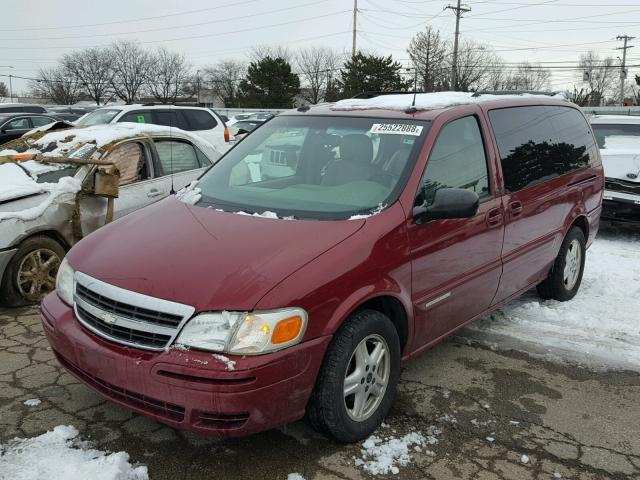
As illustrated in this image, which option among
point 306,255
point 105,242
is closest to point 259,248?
point 306,255

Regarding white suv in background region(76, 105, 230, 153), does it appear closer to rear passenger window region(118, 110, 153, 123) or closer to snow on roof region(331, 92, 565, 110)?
rear passenger window region(118, 110, 153, 123)

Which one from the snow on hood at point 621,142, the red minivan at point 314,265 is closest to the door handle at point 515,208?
the red minivan at point 314,265

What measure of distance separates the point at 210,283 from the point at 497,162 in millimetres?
2329

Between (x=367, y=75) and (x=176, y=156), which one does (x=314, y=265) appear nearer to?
(x=176, y=156)

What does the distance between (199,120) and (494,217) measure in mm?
9000

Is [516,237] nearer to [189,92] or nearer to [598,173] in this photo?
[598,173]

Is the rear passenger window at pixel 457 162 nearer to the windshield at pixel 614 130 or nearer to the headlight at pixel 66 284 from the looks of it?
the headlight at pixel 66 284

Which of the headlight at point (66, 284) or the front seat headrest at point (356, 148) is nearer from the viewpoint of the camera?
the headlight at point (66, 284)

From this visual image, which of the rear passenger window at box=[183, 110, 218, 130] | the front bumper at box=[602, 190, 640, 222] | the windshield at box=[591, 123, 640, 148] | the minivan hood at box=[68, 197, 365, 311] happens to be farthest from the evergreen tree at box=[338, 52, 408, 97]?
the minivan hood at box=[68, 197, 365, 311]

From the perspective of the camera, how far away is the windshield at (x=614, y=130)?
9.13 m

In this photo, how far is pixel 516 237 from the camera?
4160mm

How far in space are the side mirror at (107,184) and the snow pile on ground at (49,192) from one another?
20cm

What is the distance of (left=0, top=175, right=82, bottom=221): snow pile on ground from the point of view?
4879 millimetres

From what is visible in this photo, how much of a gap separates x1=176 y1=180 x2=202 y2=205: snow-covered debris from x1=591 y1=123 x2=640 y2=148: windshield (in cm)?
738
